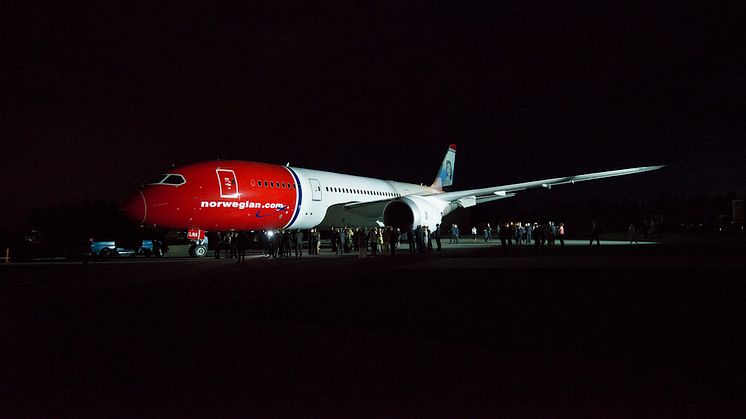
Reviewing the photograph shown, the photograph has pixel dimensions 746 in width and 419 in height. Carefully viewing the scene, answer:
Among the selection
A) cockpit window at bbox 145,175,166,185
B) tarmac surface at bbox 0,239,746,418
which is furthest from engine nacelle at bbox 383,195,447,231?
tarmac surface at bbox 0,239,746,418

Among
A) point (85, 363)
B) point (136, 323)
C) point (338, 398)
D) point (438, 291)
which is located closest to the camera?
point (338, 398)

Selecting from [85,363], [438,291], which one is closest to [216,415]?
[85,363]

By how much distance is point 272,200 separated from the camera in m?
22.9

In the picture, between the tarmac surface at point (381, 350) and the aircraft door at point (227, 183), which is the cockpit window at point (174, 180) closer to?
the aircraft door at point (227, 183)

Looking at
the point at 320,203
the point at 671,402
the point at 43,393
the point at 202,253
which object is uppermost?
the point at 320,203

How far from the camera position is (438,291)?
11.0 metres

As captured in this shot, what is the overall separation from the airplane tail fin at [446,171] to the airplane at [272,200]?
1251cm

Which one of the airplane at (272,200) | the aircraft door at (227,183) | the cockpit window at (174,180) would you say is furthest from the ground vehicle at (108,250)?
the aircraft door at (227,183)

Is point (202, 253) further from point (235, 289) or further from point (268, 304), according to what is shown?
point (268, 304)

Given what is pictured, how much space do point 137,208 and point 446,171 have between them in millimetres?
28737

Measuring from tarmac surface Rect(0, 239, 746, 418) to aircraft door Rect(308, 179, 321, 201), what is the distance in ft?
44.3

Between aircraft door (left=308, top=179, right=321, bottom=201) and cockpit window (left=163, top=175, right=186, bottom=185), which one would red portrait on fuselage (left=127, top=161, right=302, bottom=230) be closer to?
cockpit window (left=163, top=175, right=186, bottom=185)

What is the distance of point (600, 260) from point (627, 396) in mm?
14066

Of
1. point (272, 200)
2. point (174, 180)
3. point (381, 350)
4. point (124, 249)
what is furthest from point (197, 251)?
point (381, 350)
